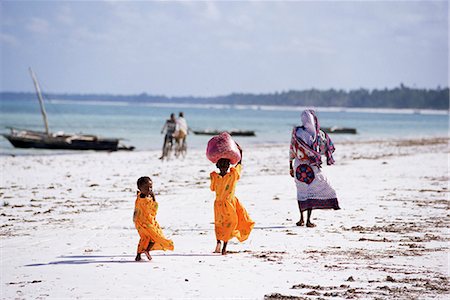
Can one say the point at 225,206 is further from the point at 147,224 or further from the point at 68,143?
the point at 68,143

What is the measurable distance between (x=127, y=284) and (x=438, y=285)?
9.26 feet

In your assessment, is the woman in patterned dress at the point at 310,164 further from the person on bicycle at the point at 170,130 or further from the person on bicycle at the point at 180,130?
the person on bicycle at the point at 180,130

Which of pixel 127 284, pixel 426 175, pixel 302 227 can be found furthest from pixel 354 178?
pixel 127 284

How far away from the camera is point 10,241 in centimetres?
862

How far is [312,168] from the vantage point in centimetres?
995

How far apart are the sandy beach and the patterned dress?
373mm

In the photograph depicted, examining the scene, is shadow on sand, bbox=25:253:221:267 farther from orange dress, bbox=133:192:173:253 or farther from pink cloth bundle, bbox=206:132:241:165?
pink cloth bundle, bbox=206:132:241:165

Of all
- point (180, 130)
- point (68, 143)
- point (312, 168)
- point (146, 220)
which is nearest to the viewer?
point (146, 220)

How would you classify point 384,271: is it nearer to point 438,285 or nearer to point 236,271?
point 438,285

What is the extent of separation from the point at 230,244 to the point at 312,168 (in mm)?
2063

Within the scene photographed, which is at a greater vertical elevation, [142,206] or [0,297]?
[142,206]

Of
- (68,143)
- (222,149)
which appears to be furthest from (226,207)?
(68,143)

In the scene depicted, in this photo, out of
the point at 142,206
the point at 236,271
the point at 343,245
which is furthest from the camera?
the point at 343,245

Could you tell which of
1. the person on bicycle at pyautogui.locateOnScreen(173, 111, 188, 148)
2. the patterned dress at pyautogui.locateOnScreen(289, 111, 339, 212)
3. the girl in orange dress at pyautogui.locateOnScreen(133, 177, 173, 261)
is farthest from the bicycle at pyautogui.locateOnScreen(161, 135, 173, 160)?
the girl in orange dress at pyautogui.locateOnScreen(133, 177, 173, 261)
